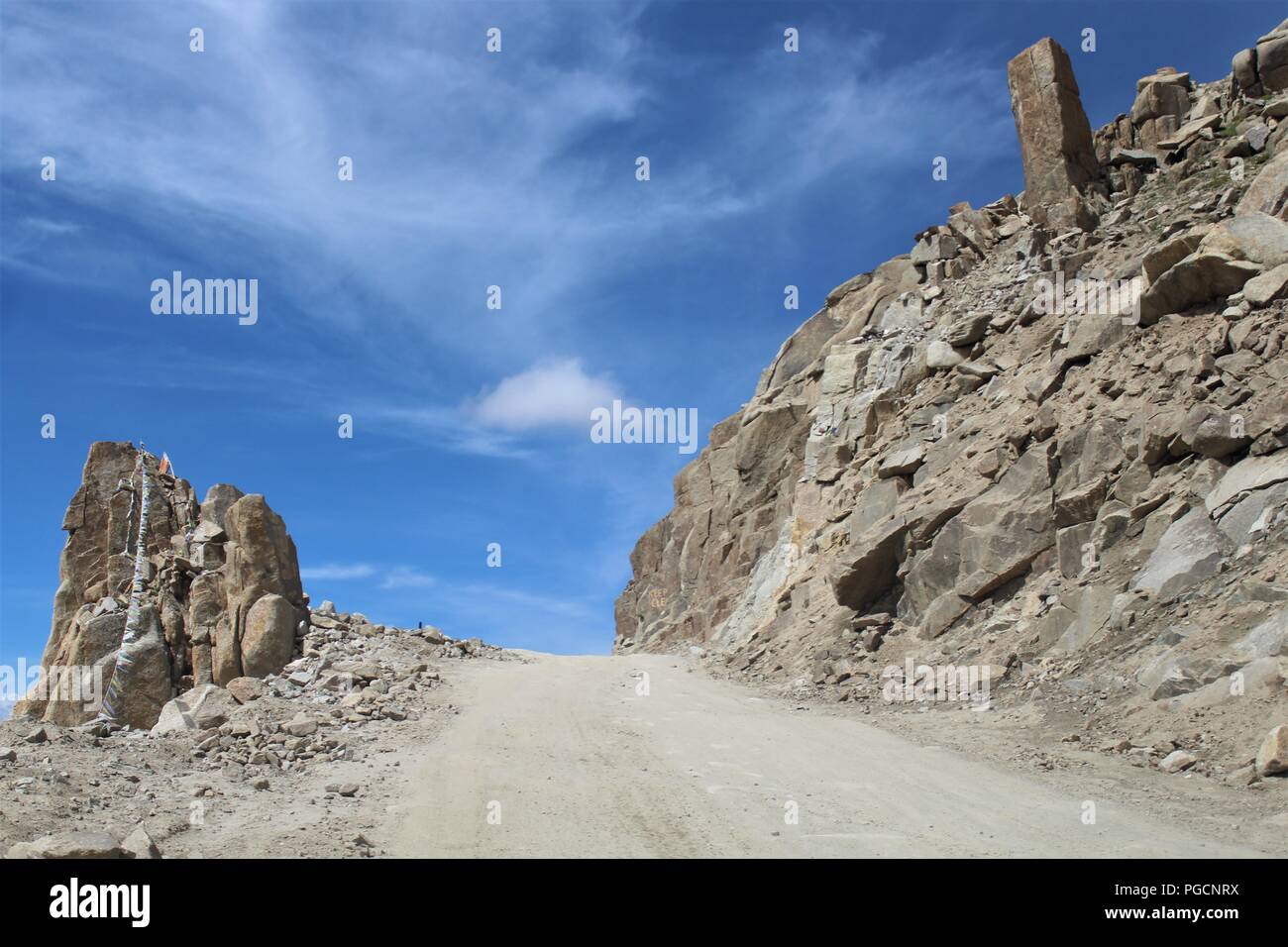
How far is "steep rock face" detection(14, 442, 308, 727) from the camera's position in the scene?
19.2 metres

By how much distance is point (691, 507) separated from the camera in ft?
147

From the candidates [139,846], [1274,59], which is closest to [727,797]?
[139,846]

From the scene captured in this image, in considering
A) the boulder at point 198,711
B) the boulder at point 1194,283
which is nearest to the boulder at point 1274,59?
the boulder at point 1194,283

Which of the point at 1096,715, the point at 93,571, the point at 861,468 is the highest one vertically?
the point at 861,468

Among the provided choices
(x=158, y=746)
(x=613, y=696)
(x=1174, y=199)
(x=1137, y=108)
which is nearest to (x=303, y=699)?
(x=158, y=746)

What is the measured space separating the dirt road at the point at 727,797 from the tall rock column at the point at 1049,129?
22671 mm

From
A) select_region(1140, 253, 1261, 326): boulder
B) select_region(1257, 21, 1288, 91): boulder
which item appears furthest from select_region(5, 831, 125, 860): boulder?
select_region(1257, 21, 1288, 91): boulder

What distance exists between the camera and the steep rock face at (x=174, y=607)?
63.0 ft

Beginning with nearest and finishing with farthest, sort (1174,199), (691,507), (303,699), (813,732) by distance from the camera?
(813,732) → (303,699) → (1174,199) → (691,507)

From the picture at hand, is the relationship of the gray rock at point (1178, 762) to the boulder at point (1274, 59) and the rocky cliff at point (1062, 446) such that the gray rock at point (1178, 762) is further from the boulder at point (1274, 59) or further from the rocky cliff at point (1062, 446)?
the boulder at point (1274, 59)

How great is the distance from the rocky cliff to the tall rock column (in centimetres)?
10

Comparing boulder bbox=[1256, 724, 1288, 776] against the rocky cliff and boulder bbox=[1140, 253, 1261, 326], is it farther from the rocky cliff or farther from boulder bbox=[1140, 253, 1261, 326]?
boulder bbox=[1140, 253, 1261, 326]
